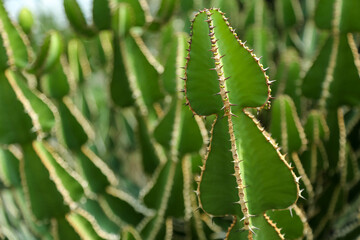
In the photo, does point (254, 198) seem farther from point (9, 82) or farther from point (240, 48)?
point (9, 82)

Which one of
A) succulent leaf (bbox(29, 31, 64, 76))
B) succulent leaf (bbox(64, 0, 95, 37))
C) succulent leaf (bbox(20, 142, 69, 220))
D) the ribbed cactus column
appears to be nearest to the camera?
the ribbed cactus column

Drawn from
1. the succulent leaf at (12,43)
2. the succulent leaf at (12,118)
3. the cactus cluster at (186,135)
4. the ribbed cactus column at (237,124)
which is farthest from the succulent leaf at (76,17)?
the ribbed cactus column at (237,124)

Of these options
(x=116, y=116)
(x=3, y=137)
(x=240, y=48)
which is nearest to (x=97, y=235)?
(x=3, y=137)

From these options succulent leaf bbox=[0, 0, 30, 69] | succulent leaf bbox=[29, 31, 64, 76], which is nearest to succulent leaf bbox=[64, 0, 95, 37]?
succulent leaf bbox=[29, 31, 64, 76]

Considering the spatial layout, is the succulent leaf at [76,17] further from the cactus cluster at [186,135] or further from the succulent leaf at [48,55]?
the succulent leaf at [48,55]

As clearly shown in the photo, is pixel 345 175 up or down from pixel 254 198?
down

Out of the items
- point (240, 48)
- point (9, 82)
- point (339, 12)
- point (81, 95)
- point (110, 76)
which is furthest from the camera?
point (81, 95)

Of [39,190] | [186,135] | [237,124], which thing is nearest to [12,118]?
[39,190]

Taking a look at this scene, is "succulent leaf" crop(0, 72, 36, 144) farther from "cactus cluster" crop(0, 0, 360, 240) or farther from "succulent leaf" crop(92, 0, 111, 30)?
"succulent leaf" crop(92, 0, 111, 30)
